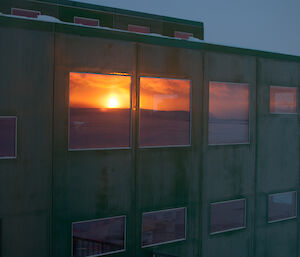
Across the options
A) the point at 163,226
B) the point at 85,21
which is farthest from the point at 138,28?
Answer: the point at 163,226

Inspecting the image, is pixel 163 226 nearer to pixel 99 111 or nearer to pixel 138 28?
pixel 99 111

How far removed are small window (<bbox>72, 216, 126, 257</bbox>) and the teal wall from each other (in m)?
0.21

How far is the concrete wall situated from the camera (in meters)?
8.70

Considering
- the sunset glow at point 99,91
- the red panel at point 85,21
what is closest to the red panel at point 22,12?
the red panel at point 85,21

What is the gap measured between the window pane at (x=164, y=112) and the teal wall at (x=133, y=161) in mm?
268

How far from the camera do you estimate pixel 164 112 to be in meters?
11.0

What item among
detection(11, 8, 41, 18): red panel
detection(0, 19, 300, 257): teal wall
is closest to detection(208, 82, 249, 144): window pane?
detection(0, 19, 300, 257): teal wall

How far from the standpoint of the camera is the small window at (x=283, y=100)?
13.4 m

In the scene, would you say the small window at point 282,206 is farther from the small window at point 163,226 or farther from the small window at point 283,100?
the small window at point 163,226

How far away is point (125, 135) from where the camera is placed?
10359mm

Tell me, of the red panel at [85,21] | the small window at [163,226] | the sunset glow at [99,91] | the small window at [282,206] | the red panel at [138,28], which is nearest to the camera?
the sunset glow at [99,91]

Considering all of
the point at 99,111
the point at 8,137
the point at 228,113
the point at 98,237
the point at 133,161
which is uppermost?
the point at 228,113

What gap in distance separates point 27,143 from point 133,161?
3.20 m

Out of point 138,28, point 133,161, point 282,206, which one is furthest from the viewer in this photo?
point 138,28
